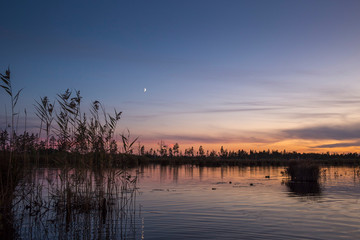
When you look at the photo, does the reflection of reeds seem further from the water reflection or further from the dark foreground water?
the water reflection

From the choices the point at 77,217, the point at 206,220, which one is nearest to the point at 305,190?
the point at 206,220

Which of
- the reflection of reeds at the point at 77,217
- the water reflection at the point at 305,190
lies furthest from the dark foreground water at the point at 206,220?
the water reflection at the point at 305,190

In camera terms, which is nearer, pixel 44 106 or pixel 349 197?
pixel 44 106

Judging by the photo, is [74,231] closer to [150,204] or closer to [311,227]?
[150,204]

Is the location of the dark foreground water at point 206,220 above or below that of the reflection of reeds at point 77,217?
below

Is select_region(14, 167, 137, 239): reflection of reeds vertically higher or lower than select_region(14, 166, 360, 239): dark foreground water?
higher

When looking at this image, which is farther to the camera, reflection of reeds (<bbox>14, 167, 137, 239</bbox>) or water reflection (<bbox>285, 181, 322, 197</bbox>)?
water reflection (<bbox>285, 181, 322, 197</bbox>)

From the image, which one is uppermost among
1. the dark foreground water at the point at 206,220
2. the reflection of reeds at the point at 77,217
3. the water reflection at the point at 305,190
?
the reflection of reeds at the point at 77,217

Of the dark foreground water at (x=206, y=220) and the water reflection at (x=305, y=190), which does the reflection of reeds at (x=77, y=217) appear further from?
the water reflection at (x=305, y=190)

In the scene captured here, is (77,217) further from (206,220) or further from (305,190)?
(305,190)

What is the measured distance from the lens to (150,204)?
18.6m

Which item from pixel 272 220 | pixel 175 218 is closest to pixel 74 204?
pixel 175 218

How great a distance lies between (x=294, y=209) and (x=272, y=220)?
11.7 ft

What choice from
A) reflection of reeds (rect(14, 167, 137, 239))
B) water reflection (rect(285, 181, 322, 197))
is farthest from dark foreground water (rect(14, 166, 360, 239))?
water reflection (rect(285, 181, 322, 197))
